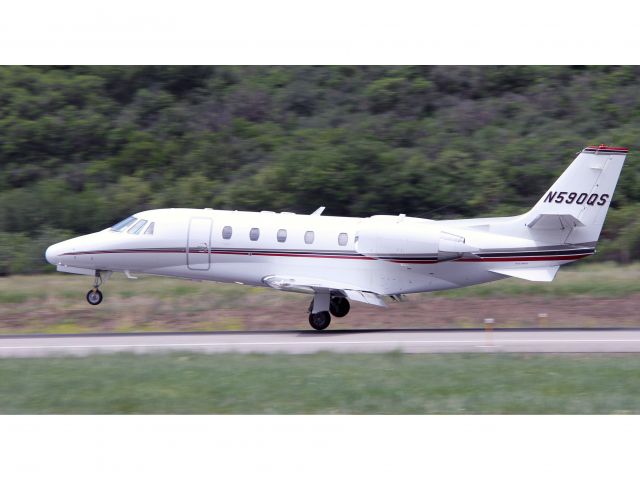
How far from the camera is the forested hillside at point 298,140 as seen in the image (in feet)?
125

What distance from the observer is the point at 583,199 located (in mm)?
22750

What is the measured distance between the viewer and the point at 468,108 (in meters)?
45.9

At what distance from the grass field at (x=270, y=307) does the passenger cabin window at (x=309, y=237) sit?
3.26 metres

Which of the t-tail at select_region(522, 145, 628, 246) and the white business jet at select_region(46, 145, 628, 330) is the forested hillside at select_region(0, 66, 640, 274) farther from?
the t-tail at select_region(522, 145, 628, 246)

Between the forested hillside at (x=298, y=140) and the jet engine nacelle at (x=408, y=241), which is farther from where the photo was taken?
the forested hillside at (x=298, y=140)

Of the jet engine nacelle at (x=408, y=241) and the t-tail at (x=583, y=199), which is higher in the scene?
the t-tail at (x=583, y=199)

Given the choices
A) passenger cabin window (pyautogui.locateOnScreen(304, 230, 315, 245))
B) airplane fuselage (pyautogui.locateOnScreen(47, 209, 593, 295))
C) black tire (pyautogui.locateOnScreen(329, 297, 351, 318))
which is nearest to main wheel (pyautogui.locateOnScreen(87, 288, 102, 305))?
airplane fuselage (pyautogui.locateOnScreen(47, 209, 593, 295))

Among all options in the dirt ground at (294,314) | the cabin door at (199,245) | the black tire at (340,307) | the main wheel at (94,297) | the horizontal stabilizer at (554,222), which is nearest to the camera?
the horizontal stabilizer at (554,222)

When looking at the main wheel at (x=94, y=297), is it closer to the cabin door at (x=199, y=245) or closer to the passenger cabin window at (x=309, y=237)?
the cabin door at (x=199, y=245)

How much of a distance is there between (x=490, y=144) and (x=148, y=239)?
2200 centimetres

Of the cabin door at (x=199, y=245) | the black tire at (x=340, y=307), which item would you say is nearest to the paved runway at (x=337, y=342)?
the black tire at (x=340, y=307)

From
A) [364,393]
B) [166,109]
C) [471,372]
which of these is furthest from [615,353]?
[166,109]

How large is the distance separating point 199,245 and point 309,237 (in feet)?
9.41

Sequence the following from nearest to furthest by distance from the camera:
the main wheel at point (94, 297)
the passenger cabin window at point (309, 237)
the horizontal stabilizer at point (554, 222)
Answer: the horizontal stabilizer at point (554, 222), the passenger cabin window at point (309, 237), the main wheel at point (94, 297)
